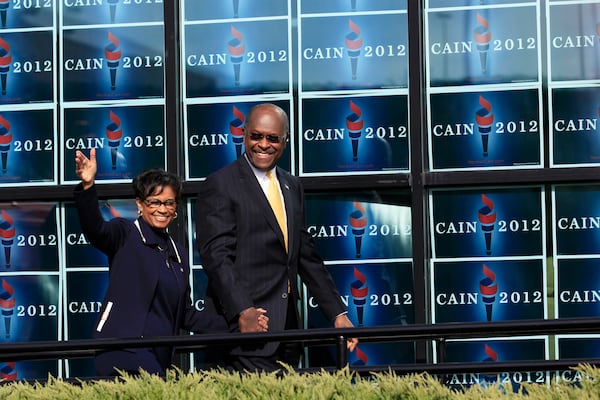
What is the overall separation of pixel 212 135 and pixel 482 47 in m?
1.64

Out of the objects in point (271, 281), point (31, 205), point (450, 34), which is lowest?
point (271, 281)

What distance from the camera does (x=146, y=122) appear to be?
717cm

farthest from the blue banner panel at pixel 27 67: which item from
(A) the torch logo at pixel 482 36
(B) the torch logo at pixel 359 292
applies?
(A) the torch logo at pixel 482 36

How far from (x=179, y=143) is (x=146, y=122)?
241 millimetres

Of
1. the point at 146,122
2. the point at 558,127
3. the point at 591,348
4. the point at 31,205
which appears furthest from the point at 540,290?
the point at 31,205

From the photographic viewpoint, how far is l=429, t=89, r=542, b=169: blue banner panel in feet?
22.7

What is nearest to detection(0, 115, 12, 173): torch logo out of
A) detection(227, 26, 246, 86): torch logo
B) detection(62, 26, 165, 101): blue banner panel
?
detection(62, 26, 165, 101): blue banner panel

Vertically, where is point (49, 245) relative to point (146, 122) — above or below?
below

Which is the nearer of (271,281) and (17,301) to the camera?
(271,281)

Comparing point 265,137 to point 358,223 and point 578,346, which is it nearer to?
point 358,223

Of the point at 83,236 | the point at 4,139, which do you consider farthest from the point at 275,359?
the point at 4,139

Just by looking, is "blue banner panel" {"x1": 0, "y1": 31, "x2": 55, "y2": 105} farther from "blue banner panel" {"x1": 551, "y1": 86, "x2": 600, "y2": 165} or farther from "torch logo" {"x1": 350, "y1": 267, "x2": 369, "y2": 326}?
"blue banner panel" {"x1": 551, "y1": 86, "x2": 600, "y2": 165}

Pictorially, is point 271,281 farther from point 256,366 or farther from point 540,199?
point 540,199

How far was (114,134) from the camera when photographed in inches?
283
